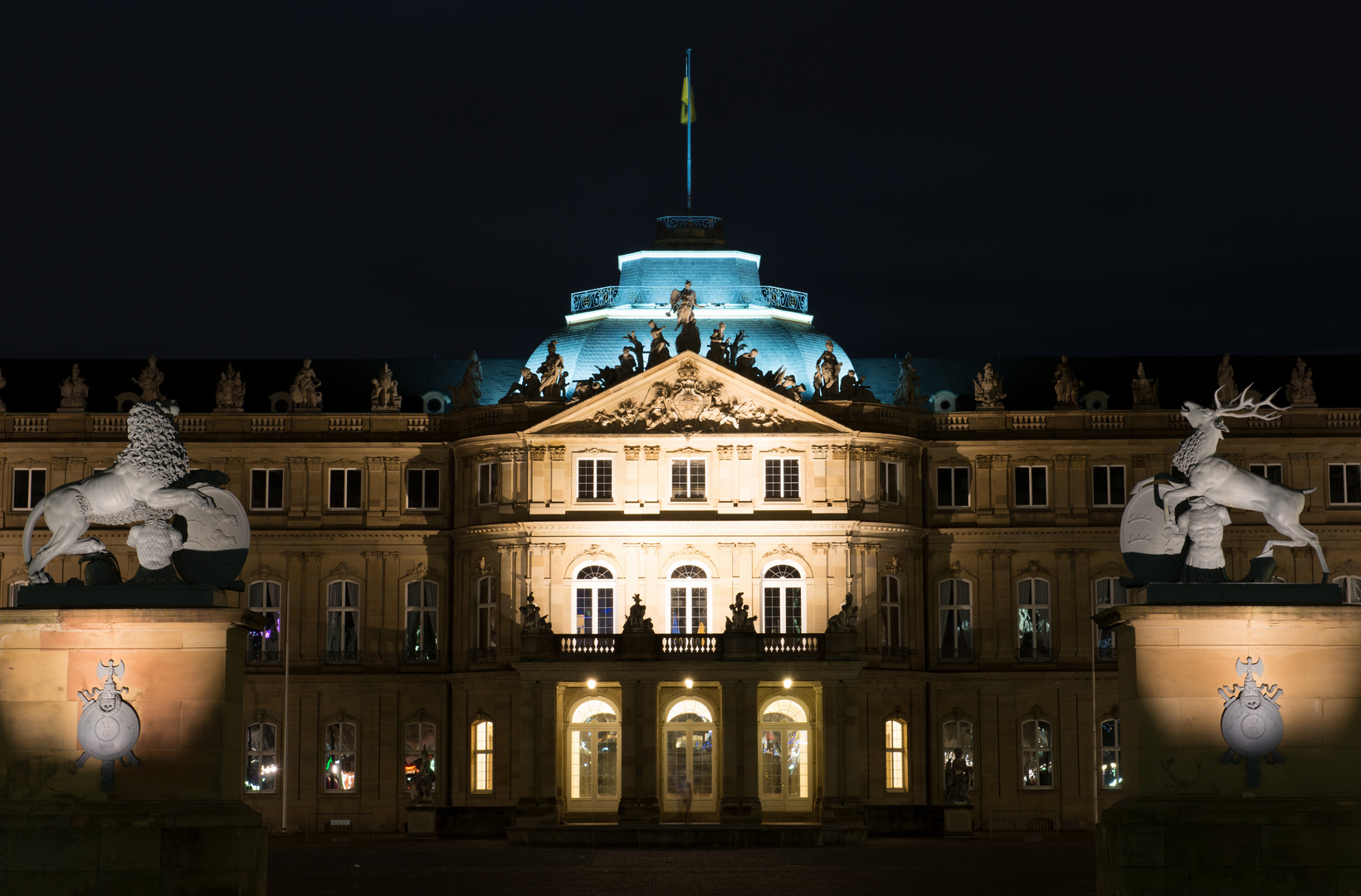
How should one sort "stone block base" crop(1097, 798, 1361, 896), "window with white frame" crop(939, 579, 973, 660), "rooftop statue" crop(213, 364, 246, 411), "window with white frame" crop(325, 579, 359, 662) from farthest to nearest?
1. "rooftop statue" crop(213, 364, 246, 411)
2. "window with white frame" crop(939, 579, 973, 660)
3. "window with white frame" crop(325, 579, 359, 662)
4. "stone block base" crop(1097, 798, 1361, 896)

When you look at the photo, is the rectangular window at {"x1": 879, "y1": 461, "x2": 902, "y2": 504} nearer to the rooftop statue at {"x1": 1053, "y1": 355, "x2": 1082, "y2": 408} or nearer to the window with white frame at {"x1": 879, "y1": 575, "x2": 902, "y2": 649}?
the window with white frame at {"x1": 879, "y1": 575, "x2": 902, "y2": 649}

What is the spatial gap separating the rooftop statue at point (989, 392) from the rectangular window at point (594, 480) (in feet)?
45.9

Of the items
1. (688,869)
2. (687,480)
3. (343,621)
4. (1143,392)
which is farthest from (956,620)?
(688,869)

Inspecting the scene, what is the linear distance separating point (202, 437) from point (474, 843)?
2131 centimetres

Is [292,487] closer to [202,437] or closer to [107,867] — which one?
[202,437]

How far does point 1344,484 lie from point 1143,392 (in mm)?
7669

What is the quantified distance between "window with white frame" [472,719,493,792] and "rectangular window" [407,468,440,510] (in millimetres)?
8004

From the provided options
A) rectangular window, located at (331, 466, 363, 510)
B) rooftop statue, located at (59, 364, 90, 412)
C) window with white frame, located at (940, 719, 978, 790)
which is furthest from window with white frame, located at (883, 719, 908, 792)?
rooftop statue, located at (59, 364, 90, 412)

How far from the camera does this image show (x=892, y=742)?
6931cm

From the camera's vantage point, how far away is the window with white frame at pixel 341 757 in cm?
6969

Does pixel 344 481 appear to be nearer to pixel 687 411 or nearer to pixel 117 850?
pixel 687 411

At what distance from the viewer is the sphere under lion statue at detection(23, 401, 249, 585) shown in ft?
95.1

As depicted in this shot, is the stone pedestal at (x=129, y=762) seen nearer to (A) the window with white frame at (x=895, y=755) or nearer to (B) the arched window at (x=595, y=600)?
(B) the arched window at (x=595, y=600)

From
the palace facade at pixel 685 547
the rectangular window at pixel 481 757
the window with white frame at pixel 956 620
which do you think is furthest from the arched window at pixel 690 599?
the window with white frame at pixel 956 620
